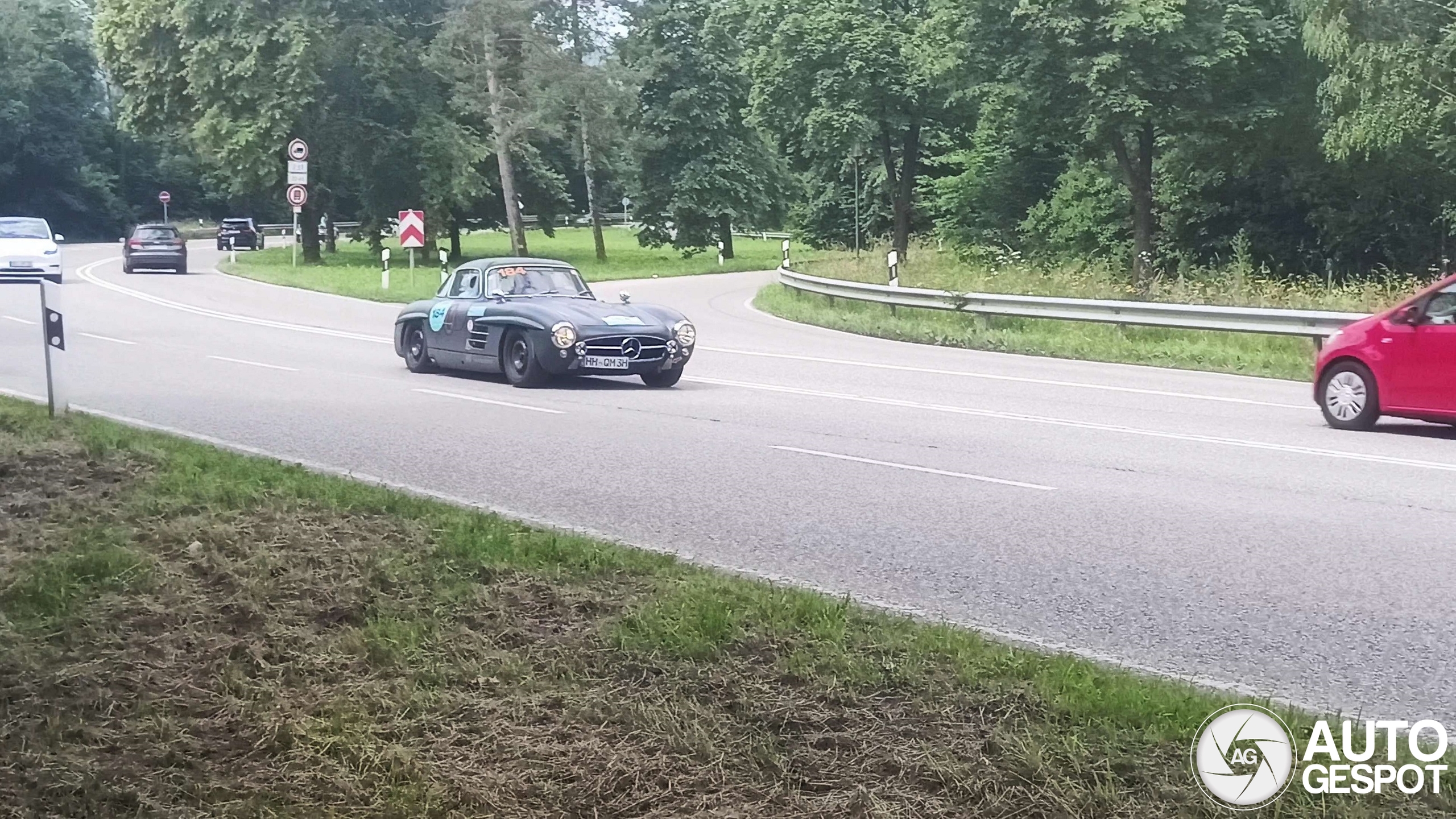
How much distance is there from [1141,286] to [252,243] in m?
55.2

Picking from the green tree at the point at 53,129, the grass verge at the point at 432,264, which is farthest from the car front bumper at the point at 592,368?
the green tree at the point at 53,129

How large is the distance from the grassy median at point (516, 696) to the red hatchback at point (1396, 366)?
850 centimetres

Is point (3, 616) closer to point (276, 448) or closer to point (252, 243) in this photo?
point (276, 448)

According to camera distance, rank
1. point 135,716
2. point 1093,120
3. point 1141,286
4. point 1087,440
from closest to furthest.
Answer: point 135,716 → point 1087,440 → point 1141,286 → point 1093,120

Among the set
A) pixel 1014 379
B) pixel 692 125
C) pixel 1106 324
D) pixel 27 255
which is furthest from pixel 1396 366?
pixel 692 125

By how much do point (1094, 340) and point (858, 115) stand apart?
26.9 meters

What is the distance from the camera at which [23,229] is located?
3809 cm

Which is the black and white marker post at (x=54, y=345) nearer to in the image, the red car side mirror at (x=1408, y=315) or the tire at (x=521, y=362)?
the tire at (x=521, y=362)

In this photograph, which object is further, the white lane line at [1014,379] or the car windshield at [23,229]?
the car windshield at [23,229]

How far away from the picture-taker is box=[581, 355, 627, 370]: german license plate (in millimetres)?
16250

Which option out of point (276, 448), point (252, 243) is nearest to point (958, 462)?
point (276, 448)

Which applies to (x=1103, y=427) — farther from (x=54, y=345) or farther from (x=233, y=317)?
(x=233, y=317)

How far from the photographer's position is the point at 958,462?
11148mm

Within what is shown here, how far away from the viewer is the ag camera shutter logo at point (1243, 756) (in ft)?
14.1
